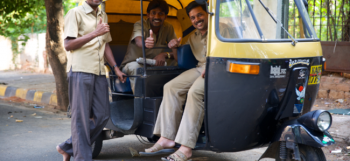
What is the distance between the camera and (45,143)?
15.9 feet

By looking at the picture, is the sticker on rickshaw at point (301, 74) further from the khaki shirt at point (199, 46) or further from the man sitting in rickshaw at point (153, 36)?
the man sitting in rickshaw at point (153, 36)

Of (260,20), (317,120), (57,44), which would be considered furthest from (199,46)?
(57,44)

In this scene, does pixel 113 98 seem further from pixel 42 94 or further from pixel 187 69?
pixel 42 94

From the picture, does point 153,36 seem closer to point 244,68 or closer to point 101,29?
point 101,29

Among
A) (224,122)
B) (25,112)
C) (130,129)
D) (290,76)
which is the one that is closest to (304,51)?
(290,76)

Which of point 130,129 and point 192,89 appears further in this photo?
point 130,129

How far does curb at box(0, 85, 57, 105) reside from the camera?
322 inches

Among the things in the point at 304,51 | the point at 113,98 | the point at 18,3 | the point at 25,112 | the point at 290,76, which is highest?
the point at 18,3

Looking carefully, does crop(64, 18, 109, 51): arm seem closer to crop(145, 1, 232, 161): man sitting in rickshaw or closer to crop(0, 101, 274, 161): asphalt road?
crop(145, 1, 232, 161): man sitting in rickshaw

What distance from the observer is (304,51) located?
3035 mm

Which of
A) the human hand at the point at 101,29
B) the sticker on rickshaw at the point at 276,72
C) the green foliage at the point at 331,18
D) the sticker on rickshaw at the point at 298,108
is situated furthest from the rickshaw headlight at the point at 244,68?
the green foliage at the point at 331,18

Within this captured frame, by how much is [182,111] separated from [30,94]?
250 inches

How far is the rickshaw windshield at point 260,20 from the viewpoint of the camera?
117 inches

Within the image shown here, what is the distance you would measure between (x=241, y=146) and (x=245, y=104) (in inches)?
14.7
